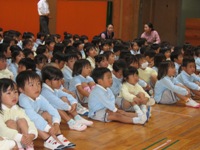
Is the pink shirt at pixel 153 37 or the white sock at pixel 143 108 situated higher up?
the pink shirt at pixel 153 37

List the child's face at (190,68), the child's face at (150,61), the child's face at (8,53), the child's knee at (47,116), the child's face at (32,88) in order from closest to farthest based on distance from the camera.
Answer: the child's face at (32,88) → the child's knee at (47,116) → the child's face at (190,68) → the child's face at (8,53) → the child's face at (150,61)

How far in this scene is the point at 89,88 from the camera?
4.70 meters

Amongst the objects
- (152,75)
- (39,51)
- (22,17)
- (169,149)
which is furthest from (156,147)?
(22,17)

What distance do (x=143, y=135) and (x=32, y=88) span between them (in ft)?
3.96

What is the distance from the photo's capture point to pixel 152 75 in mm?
5703

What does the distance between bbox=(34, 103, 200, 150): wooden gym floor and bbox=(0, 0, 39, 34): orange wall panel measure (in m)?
8.41

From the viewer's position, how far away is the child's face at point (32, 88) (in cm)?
332

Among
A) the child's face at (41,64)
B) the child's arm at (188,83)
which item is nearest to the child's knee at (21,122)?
the child's face at (41,64)

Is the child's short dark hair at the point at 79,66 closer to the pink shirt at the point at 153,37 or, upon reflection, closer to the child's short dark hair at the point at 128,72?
the child's short dark hair at the point at 128,72

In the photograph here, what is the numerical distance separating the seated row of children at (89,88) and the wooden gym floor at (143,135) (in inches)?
4.7

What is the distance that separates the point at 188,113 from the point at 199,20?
278 inches

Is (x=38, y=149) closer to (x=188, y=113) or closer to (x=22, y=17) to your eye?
(x=188, y=113)

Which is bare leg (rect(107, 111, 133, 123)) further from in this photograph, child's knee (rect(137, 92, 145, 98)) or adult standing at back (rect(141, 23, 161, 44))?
adult standing at back (rect(141, 23, 161, 44))

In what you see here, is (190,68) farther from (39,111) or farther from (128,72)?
(39,111)
